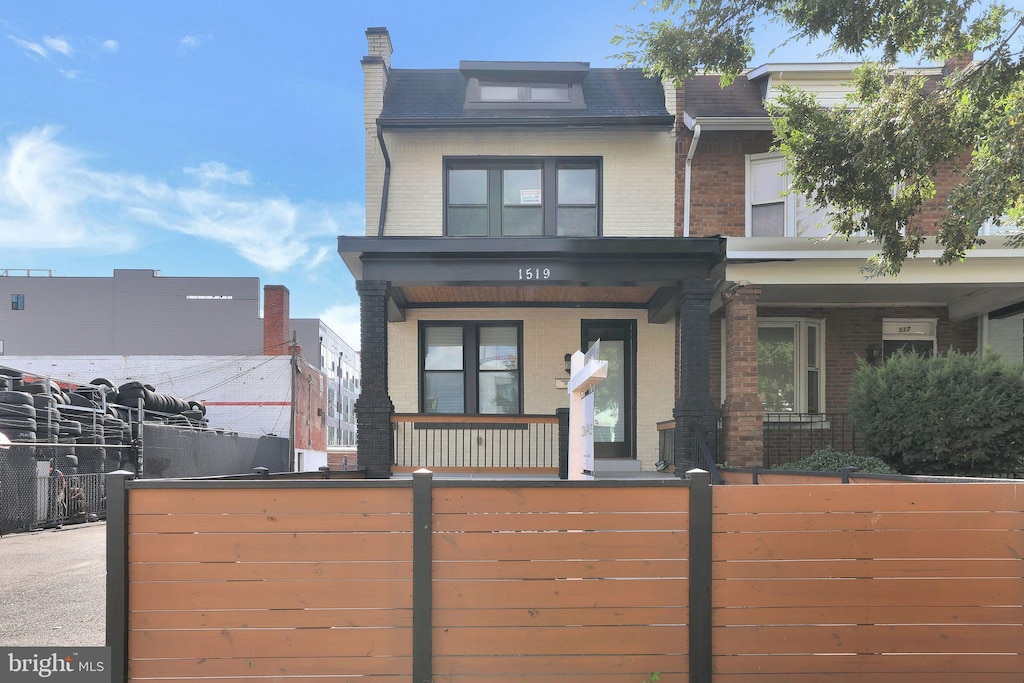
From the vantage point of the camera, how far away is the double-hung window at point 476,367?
12594 millimetres

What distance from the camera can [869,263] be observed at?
32.5 ft

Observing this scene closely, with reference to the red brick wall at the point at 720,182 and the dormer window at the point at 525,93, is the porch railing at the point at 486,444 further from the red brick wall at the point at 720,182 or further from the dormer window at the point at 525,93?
the dormer window at the point at 525,93

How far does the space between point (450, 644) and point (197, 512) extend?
5.15 feet

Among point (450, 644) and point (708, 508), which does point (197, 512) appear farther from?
point (708, 508)

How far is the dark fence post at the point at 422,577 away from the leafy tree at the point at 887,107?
6.34 m

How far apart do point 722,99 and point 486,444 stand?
7760mm

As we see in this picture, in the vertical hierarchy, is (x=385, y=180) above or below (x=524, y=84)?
below

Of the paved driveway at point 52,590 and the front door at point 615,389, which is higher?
the front door at point 615,389

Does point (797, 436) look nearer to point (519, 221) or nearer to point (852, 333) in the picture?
point (852, 333)

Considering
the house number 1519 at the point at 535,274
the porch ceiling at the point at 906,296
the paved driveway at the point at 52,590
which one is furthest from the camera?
the porch ceiling at the point at 906,296

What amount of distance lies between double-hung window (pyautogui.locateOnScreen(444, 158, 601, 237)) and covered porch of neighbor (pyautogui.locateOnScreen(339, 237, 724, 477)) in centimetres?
140

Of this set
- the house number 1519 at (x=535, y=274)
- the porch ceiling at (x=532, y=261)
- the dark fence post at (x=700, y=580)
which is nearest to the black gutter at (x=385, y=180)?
the porch ceiling at (x=532, y=261)

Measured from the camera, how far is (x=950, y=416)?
8703mm

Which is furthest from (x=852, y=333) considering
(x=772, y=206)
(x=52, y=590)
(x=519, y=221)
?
(x=52, y=590)
